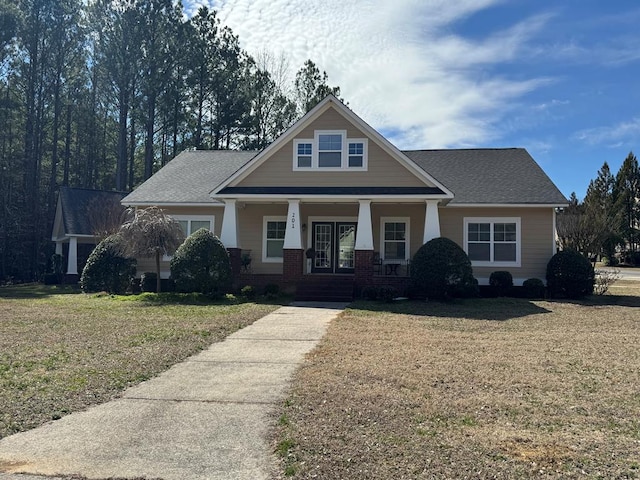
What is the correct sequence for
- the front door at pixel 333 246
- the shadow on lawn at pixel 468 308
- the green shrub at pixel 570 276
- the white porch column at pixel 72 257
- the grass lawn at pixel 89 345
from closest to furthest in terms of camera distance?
the grass lawn at pixel 89 345 < the shadow on lawn at pixel 468 308 < the green shrub at pixel 570 276 < the front door at pixel 333 246 < the white porch column at pixel 72 257

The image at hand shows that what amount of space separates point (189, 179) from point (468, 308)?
41.8ft

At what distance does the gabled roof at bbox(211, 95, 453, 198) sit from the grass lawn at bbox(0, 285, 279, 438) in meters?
4.75

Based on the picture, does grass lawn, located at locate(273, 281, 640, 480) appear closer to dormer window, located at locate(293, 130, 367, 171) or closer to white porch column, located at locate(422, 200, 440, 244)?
white porch column, located at locate(422, 200, 440, 244)

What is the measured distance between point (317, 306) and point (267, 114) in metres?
27.7

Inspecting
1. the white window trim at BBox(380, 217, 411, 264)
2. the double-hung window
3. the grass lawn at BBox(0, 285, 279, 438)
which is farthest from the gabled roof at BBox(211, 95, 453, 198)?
the grass lawn at BBox(0, 285, 279, 438)

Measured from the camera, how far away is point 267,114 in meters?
40.8

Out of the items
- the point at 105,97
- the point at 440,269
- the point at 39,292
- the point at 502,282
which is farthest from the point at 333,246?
the point at 105,97

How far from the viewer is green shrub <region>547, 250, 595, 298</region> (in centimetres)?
1772

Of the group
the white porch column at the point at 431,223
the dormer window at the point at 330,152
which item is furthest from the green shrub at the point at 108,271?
the white porch column at the point at 431,223

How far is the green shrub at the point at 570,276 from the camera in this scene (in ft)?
58.1

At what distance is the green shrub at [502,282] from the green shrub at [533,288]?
511 mm

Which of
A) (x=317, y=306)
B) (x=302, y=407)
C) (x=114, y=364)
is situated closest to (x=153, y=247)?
(x=317, y=306)

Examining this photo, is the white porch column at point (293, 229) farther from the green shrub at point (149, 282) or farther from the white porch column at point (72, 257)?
the white porch column at point (72, 257)

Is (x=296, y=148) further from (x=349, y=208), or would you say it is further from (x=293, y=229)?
(x=349, y=208)
